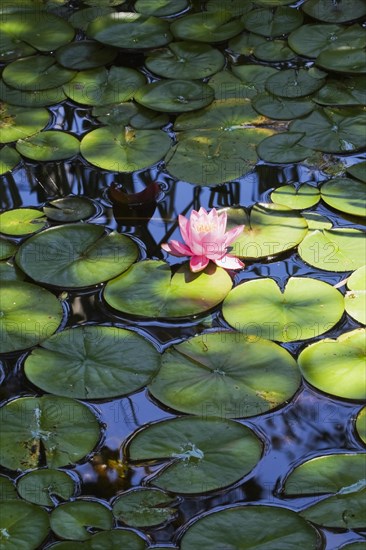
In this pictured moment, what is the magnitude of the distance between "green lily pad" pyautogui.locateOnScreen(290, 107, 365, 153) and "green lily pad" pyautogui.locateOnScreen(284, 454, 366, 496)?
5.64 ft

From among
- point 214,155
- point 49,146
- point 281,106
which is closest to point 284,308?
point 214,155

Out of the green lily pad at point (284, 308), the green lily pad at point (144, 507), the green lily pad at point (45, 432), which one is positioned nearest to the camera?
the green lily pad at point (144, 507)

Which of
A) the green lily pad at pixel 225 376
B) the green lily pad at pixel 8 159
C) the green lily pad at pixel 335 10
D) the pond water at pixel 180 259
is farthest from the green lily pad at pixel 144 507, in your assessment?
the green lily pad at pixel 335 10

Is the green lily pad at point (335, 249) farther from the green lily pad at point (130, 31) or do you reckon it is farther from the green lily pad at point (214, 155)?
the green lily pad at point (130, 31)

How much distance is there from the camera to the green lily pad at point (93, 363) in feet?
9.10

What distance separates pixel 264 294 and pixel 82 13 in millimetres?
2583

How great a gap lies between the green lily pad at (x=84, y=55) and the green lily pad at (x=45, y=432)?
2320 millimetres

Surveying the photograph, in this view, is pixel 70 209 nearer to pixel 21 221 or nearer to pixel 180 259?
pixel 21 221

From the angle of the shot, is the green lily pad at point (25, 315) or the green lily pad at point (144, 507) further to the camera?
the green lily pad at point (25, 315)

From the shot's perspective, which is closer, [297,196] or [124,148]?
[297,196]

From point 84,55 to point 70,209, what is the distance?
4.35 ft

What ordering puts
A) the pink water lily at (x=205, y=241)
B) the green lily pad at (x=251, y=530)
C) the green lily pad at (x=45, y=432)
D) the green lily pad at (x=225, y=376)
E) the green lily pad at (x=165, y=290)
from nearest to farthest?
the green lily pad at (x=251, y=530) < the green lily pad at (x=45, y=432) < the green lily pad at (x=225, y=376) < the green lily pad at (x=165, y=290) < the pink water lily at (x=205, y=241)

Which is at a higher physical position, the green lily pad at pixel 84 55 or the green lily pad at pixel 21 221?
the green lily pad at pixel 84 55

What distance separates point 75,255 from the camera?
3328 millimetres
